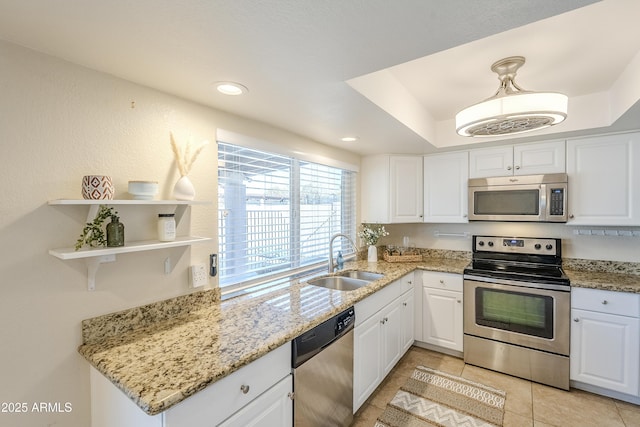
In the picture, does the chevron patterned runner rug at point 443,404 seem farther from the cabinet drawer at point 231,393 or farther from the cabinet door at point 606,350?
the cabinet drawer at point 231,393

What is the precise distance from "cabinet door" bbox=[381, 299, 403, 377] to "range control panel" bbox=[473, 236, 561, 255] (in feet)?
3.97

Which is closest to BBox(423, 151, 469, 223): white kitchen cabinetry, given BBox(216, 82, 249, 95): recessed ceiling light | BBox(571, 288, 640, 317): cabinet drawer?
BBox(571, 288, 640, 317): cabinet drawer

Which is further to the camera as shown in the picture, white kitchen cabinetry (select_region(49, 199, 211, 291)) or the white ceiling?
white kitchen cabinetry (select_region(49, 199, 211, 291))

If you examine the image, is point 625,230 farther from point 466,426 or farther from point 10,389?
point 10,389

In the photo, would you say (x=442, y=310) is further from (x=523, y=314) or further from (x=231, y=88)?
(x=231, y=88)

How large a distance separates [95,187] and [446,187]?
2.99m

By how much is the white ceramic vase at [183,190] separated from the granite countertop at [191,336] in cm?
57

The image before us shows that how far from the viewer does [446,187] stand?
121 inches

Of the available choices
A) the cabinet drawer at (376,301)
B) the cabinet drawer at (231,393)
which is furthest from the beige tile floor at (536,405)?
the cabinet drawer at (231,393)

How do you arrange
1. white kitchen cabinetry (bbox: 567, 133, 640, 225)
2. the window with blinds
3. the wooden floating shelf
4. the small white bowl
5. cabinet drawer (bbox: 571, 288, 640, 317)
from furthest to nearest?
1. white kitchen cabinetry (bbox: 567, 133, 640, 225)
2. cabinet drawer (bbox: 571, 288, 640, 317)
3. the window with blinds
4. the small white bowl
5. the wooden floating shelf

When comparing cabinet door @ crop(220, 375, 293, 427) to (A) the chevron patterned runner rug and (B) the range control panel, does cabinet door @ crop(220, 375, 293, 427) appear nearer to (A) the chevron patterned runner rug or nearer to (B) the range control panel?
(A) the chevron patterned runner rug

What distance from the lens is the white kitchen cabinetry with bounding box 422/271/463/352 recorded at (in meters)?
2.73

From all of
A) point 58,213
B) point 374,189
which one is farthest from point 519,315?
point 58,213

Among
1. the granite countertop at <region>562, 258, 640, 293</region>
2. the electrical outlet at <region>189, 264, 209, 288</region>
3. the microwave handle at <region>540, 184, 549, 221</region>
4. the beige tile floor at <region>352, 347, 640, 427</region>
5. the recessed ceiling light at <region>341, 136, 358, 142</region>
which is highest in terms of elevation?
the recessed ceiling light at <region>341, 136, 358, 142</region>
